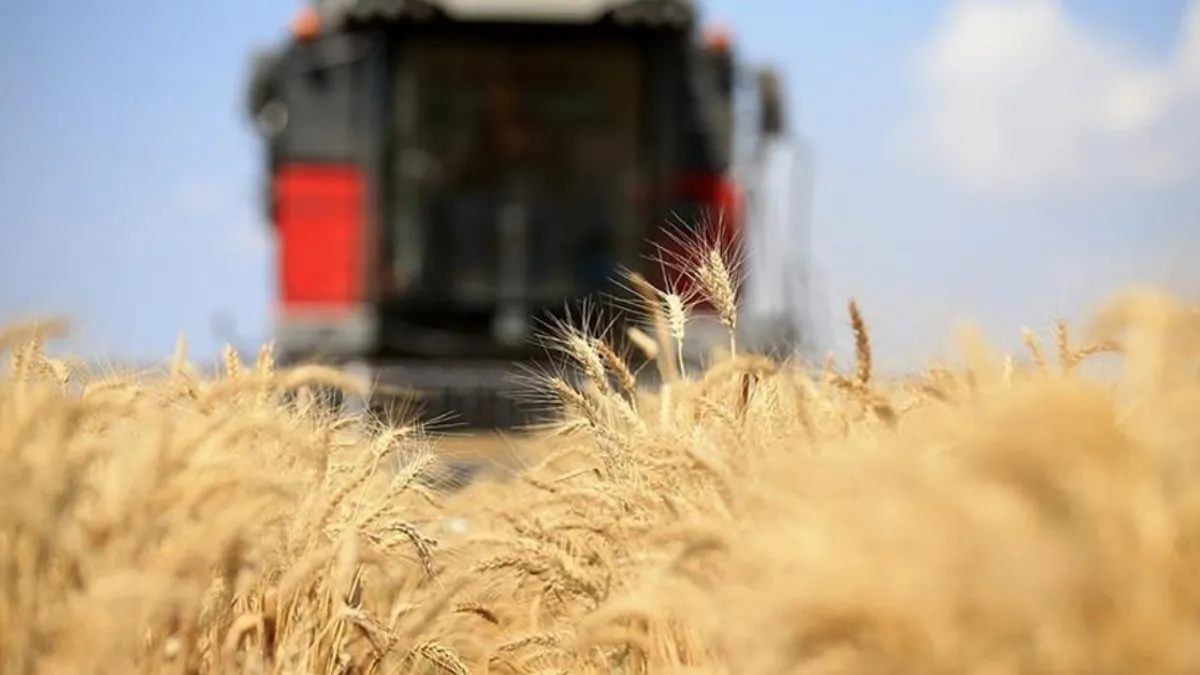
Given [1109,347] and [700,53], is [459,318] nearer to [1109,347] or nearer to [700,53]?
[700,53]

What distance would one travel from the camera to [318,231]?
A: 9.31 m

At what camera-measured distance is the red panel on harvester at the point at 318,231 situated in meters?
8.90

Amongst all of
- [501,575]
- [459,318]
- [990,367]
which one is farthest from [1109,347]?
[459,318]

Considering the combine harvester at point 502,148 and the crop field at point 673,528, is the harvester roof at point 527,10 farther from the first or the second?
the crop field at point 673,528

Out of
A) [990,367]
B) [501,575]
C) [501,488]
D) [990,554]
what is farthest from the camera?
[501,488]

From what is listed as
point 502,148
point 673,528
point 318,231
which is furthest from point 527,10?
point 673,528

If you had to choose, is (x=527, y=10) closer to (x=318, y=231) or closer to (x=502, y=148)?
(x=502, y=148)

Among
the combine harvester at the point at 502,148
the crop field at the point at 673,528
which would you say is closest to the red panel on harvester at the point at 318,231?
the combine harvester at the point at 502,148

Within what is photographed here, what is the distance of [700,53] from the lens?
8.66 metres

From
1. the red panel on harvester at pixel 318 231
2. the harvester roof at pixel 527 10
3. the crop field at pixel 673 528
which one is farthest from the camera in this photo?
the red panel on harvester at pixel 318 231

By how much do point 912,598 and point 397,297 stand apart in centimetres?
726

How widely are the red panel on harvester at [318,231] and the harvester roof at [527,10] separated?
0.96 metres

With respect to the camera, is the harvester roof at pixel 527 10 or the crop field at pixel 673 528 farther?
the harvester roof at pixel 527 10

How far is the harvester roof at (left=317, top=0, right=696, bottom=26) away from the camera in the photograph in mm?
8297
